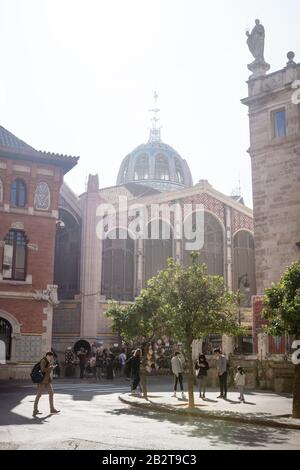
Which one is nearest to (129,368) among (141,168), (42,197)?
(42,197)

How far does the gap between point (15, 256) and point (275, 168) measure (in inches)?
525

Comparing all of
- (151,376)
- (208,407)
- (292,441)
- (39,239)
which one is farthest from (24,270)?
(292,441)

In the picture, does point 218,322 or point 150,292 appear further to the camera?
point 150,292

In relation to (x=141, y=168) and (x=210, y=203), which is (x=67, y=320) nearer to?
(x=210, y=203)

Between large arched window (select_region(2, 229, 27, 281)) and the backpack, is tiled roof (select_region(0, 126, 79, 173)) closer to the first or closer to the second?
large arched window (select_region(2, 229, 27, 281))

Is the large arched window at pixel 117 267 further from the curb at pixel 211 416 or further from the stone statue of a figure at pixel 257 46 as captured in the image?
the curb at pixel 211 416

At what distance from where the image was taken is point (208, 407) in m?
15.5

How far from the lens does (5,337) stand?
26422 millimetres

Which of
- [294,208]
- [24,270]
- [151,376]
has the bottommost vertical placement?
[151,376]

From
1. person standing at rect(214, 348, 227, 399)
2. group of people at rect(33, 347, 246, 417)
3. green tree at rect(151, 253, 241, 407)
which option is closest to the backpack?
group of people at rect(33, 347, 246, 417)

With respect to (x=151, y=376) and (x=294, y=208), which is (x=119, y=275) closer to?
(x=151, y=376)

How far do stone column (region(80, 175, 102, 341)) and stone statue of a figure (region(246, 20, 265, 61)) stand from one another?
14234 millimetres

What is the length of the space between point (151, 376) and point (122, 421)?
68.3ft

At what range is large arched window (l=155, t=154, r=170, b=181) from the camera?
179 feet
